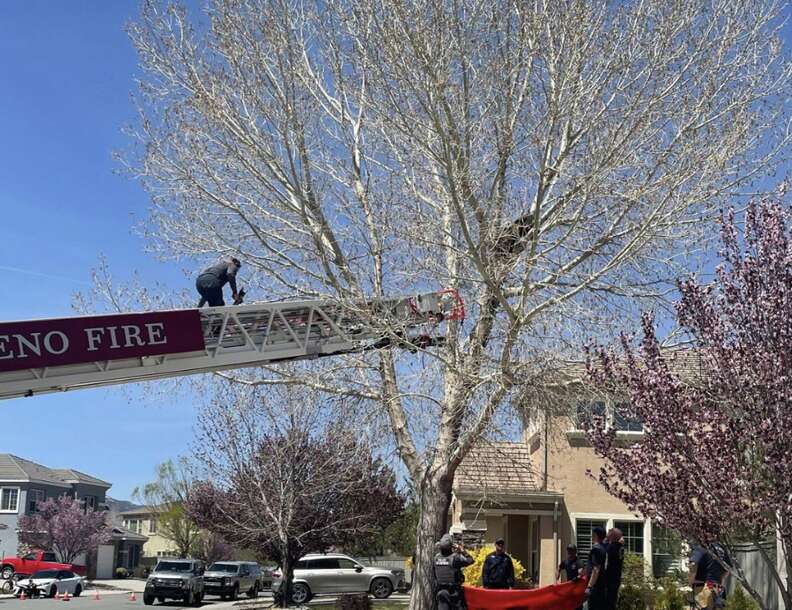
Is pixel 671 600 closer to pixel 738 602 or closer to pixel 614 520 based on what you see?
pixel 738 602

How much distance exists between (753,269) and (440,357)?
6624mm

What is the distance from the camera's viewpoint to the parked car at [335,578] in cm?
3244

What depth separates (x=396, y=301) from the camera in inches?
614

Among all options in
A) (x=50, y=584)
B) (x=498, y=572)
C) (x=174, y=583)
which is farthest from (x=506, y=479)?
(x=50, y=584)

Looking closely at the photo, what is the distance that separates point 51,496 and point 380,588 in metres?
42.7

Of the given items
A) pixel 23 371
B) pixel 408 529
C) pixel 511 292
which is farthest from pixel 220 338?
pixel 408 529

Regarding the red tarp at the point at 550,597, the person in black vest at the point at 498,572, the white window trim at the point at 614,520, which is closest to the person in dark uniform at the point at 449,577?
the red tarp at the point at 550,597

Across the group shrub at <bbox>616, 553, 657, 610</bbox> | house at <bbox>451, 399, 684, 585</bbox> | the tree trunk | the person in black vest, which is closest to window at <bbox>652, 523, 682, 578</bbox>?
house at <bbox>451, 399, 684, 585</bbox>

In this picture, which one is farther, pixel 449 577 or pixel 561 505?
pixel 561 505

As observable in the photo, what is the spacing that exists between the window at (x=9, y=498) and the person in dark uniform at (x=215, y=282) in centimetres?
5750

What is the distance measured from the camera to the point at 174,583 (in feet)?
113

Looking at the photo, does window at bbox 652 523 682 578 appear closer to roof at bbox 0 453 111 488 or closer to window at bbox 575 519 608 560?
window at bbox 575 519 608 560

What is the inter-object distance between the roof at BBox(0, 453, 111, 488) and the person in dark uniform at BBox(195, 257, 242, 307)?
5705cm

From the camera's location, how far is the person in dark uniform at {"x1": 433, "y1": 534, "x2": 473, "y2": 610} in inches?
545
